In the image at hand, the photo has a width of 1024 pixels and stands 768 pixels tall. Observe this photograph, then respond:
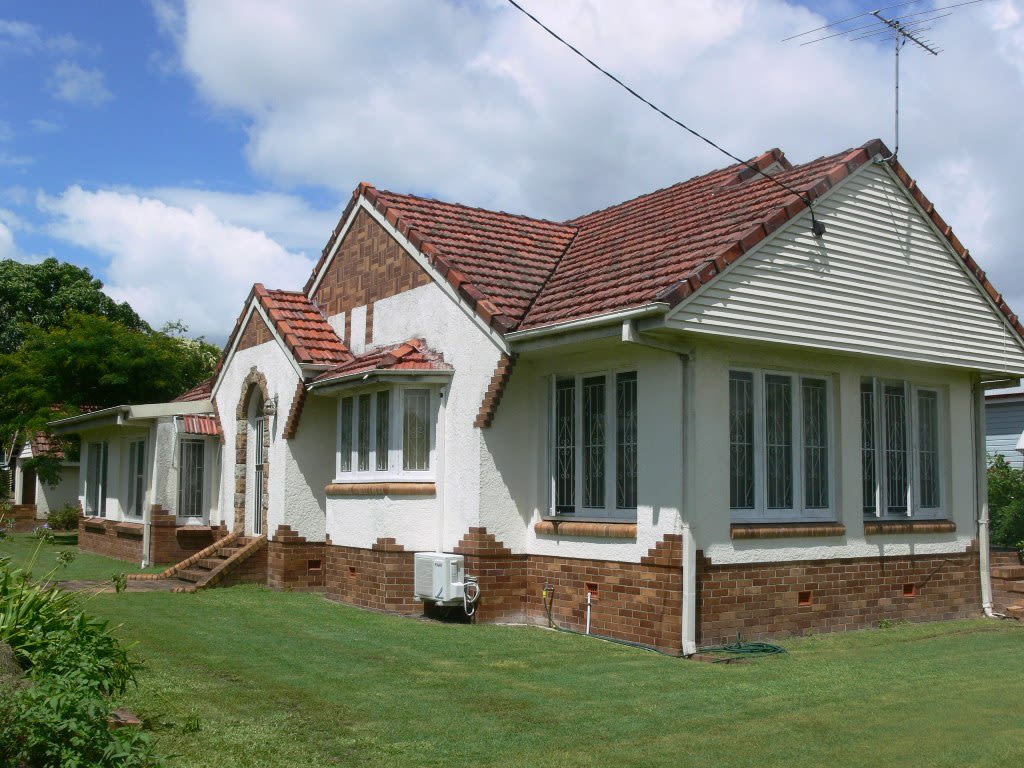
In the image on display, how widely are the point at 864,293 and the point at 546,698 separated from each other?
22.9 feet

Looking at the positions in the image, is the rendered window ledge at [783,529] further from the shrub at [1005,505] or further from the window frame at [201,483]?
the window frame at [201,483]

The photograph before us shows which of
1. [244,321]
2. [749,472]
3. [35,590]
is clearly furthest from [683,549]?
[244,321]

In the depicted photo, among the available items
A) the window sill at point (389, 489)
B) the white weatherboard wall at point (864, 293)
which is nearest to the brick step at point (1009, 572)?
the white weatherboard wall at point (864, 293)

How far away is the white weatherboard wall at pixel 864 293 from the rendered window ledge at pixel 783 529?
2.13 metres

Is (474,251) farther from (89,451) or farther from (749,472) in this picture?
(89,451)

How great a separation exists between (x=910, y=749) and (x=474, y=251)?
9.59 metres

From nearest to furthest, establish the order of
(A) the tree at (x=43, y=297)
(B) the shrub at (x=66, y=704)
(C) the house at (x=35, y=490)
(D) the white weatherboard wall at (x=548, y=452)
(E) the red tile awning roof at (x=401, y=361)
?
(B) the shrub at (x=66, y=704) → (D) the white weatherboard wall at (x=548, y=452) → (E) the red tile awning roof at (x=401, y=361) → (C) the house at (x=35, y=490) → (A) the tree at (x=43, y=297)

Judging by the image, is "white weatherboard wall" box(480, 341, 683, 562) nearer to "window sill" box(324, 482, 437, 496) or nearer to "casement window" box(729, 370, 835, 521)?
"casement window" box(729, 370, 835, 521)

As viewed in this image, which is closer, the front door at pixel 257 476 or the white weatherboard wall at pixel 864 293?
the white weatherboard wall at pixel 864 293

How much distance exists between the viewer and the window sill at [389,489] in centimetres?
1384

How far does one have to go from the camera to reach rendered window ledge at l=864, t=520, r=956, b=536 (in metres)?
13.2

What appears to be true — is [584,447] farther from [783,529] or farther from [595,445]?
[783,529]

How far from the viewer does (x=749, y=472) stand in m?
12.1

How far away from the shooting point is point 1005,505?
20.8 metres
